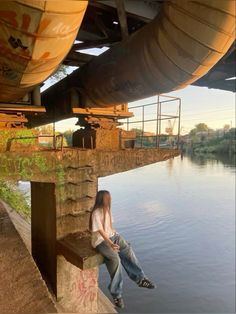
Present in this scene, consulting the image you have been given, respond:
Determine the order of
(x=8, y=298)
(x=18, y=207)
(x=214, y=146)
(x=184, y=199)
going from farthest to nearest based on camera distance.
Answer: (x=214, y=146) < (x=184, y=199) < (x=18, y=207) < (x=8, y=298)

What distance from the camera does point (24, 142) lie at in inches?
210

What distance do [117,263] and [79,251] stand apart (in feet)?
2.22

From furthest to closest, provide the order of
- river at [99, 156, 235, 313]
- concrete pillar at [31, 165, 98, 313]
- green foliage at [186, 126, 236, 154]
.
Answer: green foliage at [186, 126, 236, 154], river at [99, 156, 235, 313], concrete pillar at [31, 165, 98, 313]

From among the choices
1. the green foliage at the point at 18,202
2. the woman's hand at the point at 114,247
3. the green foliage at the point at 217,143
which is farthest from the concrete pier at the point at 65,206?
the green foliage at the point at 217,143

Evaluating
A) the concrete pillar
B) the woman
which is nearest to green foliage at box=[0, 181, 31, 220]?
the concrete pillar

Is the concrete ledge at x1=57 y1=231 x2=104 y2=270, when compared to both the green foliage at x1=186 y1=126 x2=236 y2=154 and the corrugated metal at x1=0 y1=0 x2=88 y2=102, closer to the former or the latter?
the corrugated metal at x1=0 y1=0 x2=88 y2=102

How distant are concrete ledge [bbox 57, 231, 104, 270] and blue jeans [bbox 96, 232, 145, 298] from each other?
147mm

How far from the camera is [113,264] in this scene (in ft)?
15.3

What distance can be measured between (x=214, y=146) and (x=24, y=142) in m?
78.0

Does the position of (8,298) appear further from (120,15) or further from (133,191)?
(133,191)

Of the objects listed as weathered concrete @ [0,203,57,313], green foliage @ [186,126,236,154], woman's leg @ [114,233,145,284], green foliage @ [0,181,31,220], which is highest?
green foliage @ [186,126,236,154]

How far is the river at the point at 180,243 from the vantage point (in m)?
12.2

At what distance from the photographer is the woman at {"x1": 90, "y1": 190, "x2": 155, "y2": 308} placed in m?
4.62

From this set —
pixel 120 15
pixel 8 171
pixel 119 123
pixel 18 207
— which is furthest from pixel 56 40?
pixel 18 207
